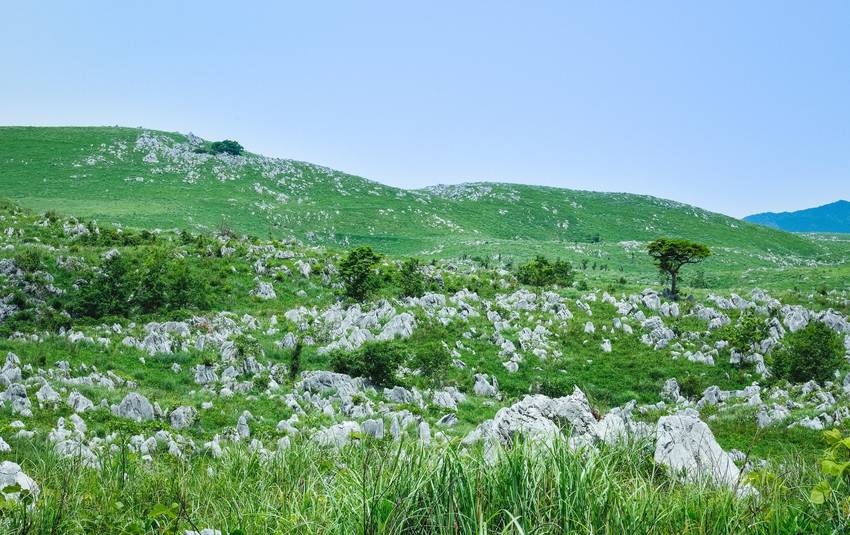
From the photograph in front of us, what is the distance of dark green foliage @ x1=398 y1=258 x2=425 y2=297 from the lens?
34.1 metres

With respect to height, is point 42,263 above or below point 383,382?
above

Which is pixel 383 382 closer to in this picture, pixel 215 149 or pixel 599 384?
pixel 599 384

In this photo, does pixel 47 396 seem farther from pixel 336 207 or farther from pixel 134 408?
pixel 336 207

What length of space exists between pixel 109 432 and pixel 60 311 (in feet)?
54.5

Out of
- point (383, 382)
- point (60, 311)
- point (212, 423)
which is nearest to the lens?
point (212, 423)

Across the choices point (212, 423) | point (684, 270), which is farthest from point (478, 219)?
point (212, 423)

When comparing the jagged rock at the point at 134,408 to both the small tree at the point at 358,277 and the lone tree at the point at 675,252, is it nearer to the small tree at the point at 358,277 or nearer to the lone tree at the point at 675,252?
the small tree at the point at 358,277

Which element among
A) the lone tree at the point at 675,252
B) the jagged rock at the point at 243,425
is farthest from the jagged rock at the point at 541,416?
the lone tree at the point at 675,252

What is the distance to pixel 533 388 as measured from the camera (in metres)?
23.4

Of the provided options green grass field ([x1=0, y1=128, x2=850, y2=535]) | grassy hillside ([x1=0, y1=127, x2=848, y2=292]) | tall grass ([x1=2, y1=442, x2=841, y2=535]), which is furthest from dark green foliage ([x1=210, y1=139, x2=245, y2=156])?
tall grass ([x1=2, y1=442, x2=841, y2=535])

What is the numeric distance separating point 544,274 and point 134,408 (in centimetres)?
3301

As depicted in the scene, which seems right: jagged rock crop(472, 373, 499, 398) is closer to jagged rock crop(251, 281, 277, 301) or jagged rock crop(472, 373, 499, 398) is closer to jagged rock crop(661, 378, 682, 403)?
jagged rock crop(661, 378, 682, 403)

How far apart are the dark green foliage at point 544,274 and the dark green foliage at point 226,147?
3571 inches

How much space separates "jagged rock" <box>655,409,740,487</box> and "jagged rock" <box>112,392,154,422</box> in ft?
46.0
